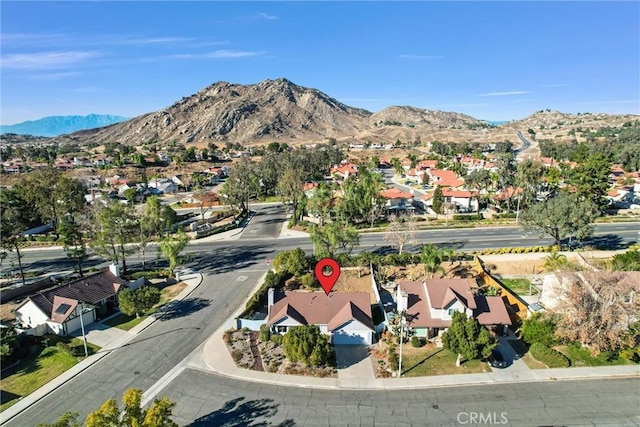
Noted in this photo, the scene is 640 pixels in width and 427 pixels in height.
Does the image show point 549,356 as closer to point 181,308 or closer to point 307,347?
point 307,347

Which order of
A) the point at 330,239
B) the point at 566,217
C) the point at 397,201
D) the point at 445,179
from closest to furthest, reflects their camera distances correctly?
1. the point at 330,239
2. the point at 566,217
3. the point at 397,201
4. the point at 445,179

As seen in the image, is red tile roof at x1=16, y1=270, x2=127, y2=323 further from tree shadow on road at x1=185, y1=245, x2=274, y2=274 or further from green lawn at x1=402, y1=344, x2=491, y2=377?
green lawn at x1=402, y1=344, x2=491, y2=377

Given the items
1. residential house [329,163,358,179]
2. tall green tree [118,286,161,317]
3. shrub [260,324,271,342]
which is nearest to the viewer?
shrub [260,324,271,342]

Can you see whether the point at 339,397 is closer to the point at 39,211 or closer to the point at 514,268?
the point at 514,268

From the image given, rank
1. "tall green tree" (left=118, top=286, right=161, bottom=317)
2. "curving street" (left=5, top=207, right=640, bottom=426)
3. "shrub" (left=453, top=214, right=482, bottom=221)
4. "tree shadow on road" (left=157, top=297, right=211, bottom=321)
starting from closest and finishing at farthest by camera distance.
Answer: "curving street" (left=5, top=207, right=640, bottom=426) → "tall green tree" (left=118, top=286, right=161, bottom=317) → "tree shadow on road" (left=157, top=297, right=211, bottom=321) → "shrub" (left=453, top=214, right=482, bottom=221)

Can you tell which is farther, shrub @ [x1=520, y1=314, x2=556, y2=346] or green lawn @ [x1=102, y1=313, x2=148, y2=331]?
green lawn @ [x1=102, y1=313, x2=148, y2=331]

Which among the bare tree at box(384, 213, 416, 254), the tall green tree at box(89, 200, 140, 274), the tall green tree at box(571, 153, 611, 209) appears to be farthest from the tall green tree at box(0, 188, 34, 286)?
the tall green tree at box(571, 153, 611, 209)

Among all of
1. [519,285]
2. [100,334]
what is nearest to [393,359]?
[519,285]

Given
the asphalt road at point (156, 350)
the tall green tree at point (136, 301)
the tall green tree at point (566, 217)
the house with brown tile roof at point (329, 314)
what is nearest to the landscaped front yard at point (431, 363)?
the house with brown tile roof at point (329, 314)
